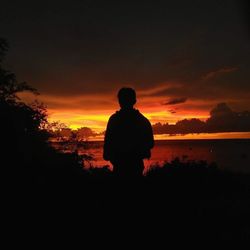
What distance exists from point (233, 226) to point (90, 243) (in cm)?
298

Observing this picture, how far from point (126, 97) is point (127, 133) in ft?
1.68

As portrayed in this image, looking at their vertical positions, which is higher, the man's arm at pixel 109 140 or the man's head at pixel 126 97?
the man's head at pixel 126 97

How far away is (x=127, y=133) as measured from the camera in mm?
5215

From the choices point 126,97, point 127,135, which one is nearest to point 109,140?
point 127,135

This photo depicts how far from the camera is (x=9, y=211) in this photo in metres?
8.32

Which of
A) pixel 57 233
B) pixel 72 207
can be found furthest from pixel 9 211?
pixel 57 233

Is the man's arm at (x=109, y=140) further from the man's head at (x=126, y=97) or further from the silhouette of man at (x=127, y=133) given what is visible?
the man's head at (x=126, y=97)

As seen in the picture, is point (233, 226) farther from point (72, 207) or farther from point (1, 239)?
point (1, 239)

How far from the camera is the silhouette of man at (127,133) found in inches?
205

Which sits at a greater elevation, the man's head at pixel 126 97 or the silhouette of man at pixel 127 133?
the man's head at pixel 126 97

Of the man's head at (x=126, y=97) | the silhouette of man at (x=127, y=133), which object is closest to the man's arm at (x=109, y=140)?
the silhouette of man at (x=127, y=133)

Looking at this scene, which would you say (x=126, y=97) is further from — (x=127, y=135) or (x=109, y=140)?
(x=109, y=140)

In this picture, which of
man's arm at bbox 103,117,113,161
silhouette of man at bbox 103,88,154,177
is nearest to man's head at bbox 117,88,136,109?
silhouette of man at bbox 103,88,154,177

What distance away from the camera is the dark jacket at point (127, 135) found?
521cm
